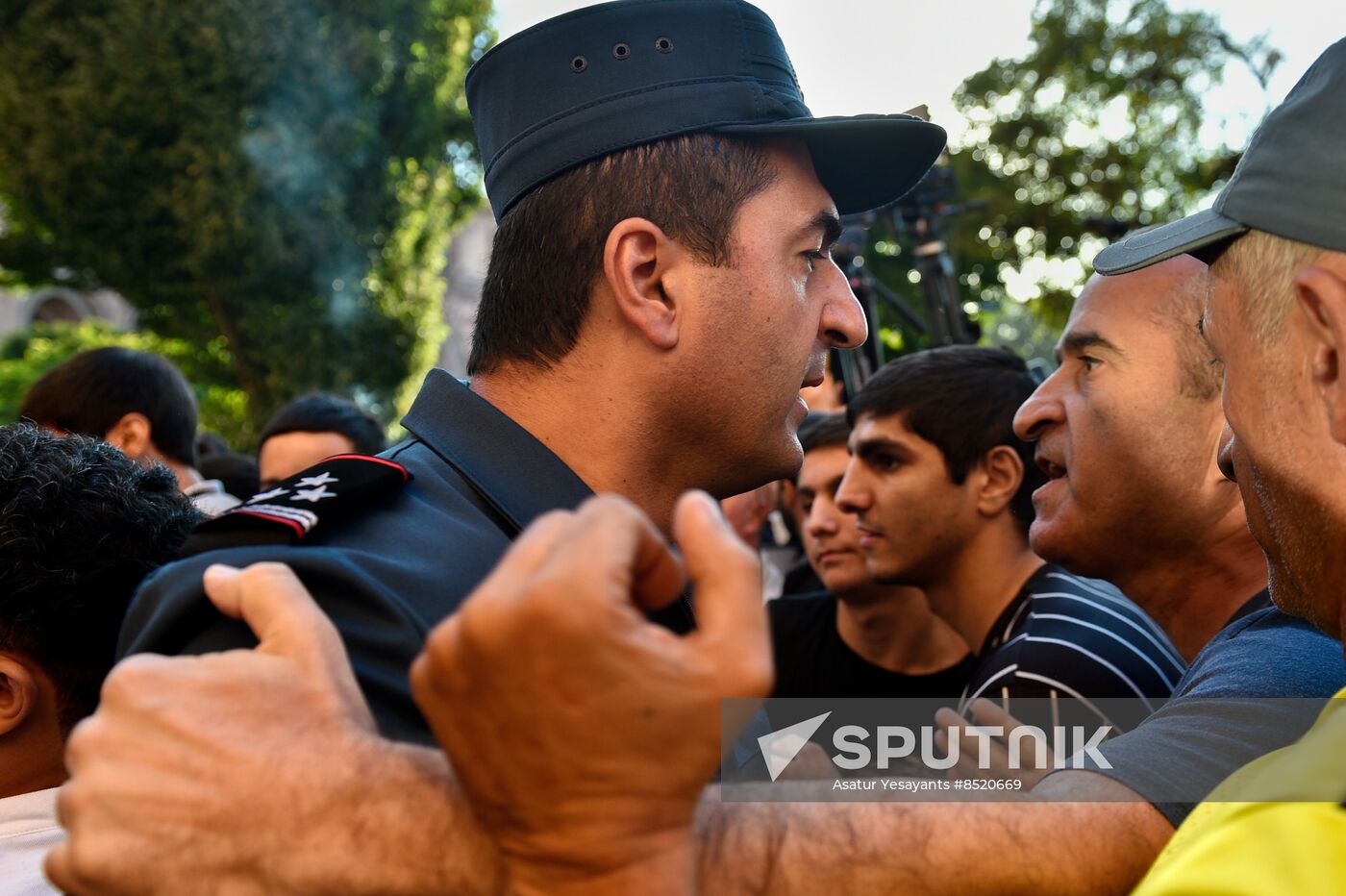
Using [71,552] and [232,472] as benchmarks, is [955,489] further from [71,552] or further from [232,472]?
[232,472]

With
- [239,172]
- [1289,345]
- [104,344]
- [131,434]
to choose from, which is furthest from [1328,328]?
[239,172]

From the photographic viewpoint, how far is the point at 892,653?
4.66m

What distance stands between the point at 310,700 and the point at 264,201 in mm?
18973

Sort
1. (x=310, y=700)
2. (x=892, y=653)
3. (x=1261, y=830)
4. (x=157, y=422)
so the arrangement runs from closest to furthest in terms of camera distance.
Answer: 1. (x=1261, y=830)
2. (x=310, y=700)
3. (x=892, y=653)
4. (x=157, y=422)

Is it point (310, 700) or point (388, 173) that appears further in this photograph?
point (388, 173)

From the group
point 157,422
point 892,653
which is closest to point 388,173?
point 157,422

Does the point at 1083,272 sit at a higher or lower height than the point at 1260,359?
lower

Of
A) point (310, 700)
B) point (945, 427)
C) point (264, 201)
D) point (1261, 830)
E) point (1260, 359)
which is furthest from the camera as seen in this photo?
point (264, 201)

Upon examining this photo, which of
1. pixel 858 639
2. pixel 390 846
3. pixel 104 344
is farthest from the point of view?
pixel 104 344

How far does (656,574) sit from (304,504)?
713mm

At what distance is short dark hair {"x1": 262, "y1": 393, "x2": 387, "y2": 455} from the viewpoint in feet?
18.7

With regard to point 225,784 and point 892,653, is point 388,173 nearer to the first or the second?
point 892,653

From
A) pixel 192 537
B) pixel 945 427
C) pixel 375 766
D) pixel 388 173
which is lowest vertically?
pixel 945 427

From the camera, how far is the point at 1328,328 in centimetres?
153
